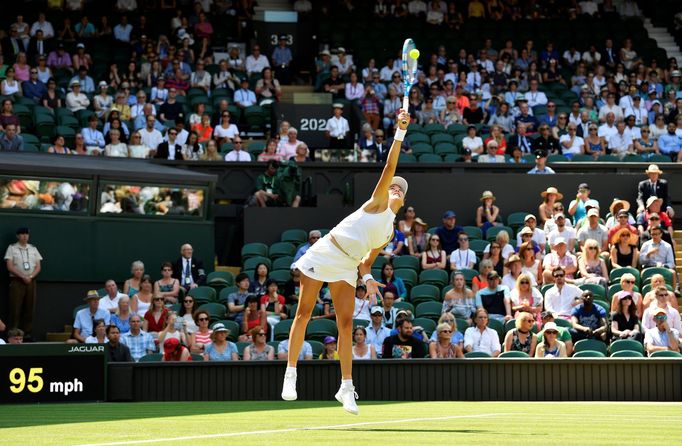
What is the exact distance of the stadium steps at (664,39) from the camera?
31109 millimetres

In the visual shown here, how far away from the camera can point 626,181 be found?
21.3 m

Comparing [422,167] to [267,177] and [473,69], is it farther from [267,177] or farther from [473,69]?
[473,69]

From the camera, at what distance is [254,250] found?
2008 centimetres

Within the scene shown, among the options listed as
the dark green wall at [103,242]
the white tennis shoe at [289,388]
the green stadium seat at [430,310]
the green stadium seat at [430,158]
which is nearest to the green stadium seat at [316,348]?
the green stadium seat at [430,310]

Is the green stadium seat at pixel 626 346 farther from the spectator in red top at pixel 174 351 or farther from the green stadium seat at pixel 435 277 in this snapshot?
the spectator in red top at pixel 174 351

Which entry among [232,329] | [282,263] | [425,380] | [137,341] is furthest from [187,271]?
[425,380]

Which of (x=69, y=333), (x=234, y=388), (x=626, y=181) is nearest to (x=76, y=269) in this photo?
(x=69, y=333)

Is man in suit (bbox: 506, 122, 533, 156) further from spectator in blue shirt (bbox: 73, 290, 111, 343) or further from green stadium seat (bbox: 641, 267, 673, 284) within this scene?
spectator in blue shirt (bbox: 73, 290, 111, 343)

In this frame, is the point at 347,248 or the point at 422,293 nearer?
the point at 347,248

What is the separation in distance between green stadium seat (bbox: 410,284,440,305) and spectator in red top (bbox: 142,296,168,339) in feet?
12.2

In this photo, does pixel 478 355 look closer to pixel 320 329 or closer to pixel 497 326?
pixel 497 326

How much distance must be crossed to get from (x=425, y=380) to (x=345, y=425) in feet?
20.1

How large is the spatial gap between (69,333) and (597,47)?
1627 cm

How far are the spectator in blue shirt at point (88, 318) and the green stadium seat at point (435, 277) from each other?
4819 mm
